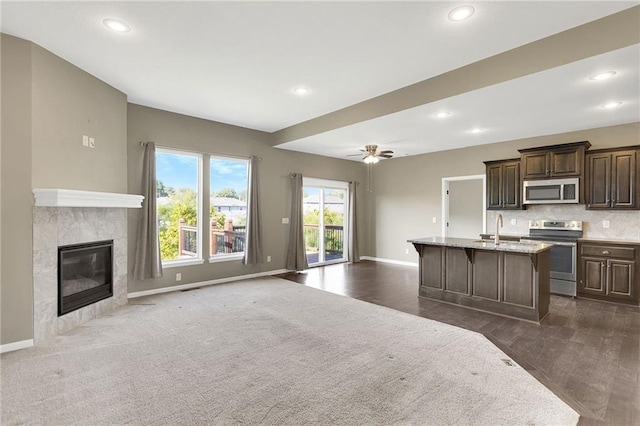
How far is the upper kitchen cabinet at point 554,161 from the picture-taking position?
5.23 m

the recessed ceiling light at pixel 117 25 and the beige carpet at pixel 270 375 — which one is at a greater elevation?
the recessed ceiling light at pixel 117 25

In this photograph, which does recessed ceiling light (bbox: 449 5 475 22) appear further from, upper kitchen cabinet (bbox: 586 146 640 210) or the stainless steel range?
Result: the stainless steel range

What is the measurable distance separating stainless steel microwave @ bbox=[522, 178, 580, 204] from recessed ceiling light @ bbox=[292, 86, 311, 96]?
4.42 metres

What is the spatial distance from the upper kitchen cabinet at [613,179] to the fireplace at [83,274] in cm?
762

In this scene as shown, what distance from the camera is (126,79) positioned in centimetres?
414

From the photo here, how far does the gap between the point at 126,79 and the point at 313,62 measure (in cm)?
256

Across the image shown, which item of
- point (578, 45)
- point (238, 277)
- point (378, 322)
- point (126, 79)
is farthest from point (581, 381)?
point (126, 79)

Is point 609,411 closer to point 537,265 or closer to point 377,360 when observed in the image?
point 377,360

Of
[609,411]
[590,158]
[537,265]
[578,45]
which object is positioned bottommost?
[609,411]

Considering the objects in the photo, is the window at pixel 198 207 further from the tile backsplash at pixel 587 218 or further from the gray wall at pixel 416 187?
the tile backsplash at pixel 587 218

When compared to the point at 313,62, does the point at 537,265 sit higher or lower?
lower

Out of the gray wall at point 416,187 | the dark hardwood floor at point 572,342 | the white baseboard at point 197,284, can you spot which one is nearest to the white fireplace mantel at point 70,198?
the white baseboard at point 197,284

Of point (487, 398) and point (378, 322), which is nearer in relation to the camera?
point (487, 398)

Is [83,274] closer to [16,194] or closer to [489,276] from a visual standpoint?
[16,194]
